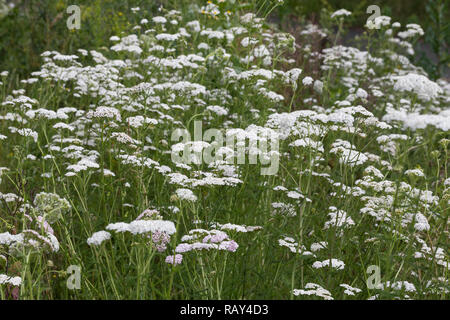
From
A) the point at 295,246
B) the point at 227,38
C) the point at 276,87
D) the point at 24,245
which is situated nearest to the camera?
the point at 24,245

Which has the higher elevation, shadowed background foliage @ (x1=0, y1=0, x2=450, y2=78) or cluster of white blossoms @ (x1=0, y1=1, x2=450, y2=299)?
shadowed background foliage @ (x1=0, y1=0, x2=450, y2=78)

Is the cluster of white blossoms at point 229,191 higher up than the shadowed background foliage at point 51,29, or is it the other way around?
the shadowed background foliage at point 51,29

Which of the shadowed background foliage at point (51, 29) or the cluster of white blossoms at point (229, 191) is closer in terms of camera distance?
the cluster of white blossoms at point (229, 191)

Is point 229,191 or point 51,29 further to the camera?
point 51,29

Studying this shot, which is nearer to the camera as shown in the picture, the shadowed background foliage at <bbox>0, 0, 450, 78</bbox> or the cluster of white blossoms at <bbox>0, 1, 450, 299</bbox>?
the cluster of white blossoms at <bbox>0, 1, 450, 299</bbox>

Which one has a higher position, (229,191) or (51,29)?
(51,29)

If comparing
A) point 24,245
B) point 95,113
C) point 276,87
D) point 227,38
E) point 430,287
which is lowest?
point 430,287

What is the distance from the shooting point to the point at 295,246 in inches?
124

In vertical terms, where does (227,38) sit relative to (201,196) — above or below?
above

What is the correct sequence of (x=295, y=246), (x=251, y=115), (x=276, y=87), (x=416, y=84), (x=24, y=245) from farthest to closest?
1. (x=276, y=87)
2. (x=251, y=115)
3. (x=295, y=246)
4. (x=416, y=84)
5. (x=24, y=245)

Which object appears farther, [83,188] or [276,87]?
[276,87]

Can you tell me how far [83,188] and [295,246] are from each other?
131 centimetres
